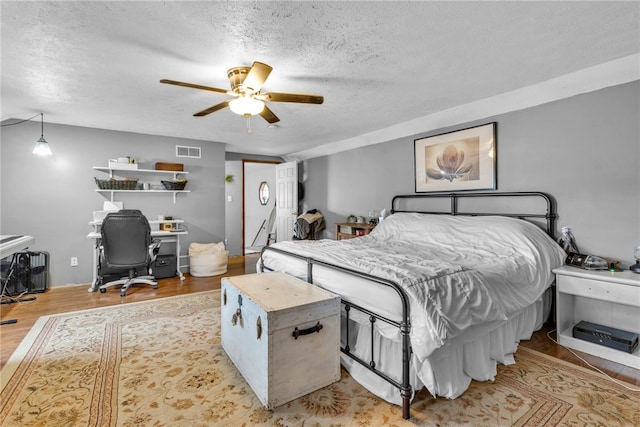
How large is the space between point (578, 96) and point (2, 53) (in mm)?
4804

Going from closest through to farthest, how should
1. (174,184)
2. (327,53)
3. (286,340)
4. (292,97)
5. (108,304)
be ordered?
1. (286,340)
2. (327,53)
3. (292,97)
4. (108,304)
5. (174,184)

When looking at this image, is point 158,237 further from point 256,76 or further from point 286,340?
point 286,340

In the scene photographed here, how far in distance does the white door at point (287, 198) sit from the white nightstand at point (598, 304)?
15.6 feet

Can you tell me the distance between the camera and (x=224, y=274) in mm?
5117

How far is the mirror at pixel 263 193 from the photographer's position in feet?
28.4

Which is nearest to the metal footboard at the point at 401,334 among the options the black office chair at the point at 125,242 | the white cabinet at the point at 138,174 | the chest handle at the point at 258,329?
the chest handle at the point at 258,329

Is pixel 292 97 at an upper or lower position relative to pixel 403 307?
upper

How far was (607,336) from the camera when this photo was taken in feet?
7.80

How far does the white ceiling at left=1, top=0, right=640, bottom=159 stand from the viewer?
1852 millimetres

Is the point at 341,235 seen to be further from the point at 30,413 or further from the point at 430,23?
the point at 30,413

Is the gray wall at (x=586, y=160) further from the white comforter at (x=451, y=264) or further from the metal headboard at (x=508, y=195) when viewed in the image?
the white comforter at (x=451, y=264)

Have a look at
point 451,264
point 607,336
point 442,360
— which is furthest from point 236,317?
point 607,336

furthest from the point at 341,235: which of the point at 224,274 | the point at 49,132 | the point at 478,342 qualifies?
Result: the point at 49,132

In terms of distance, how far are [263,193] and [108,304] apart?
542cm
